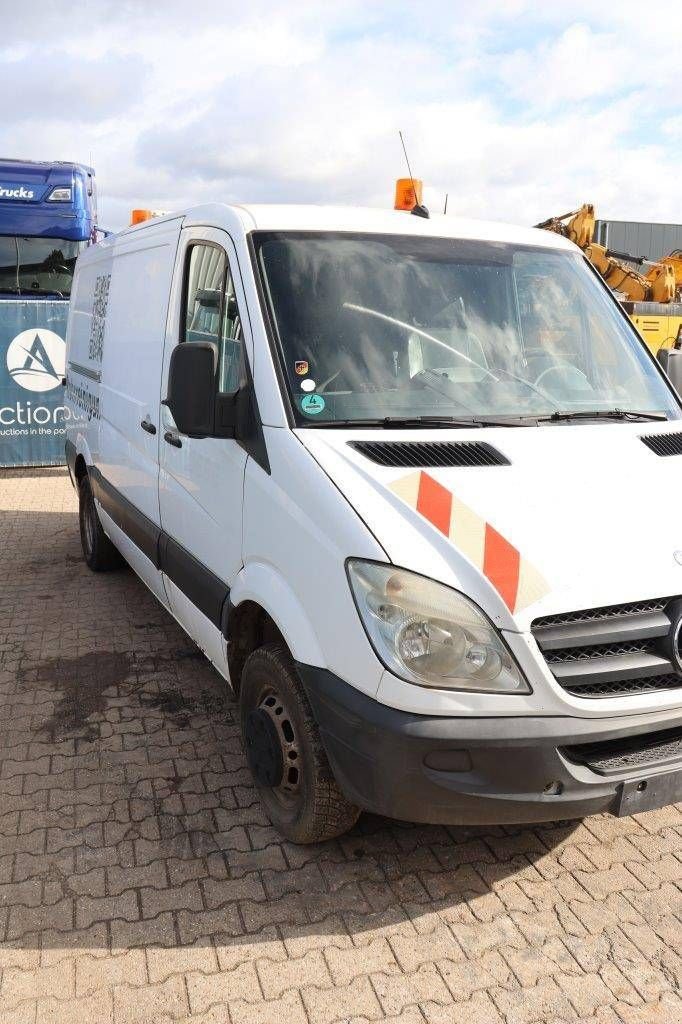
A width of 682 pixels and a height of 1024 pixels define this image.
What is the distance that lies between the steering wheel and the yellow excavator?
14.4 meters

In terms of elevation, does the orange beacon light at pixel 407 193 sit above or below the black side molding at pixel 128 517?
above

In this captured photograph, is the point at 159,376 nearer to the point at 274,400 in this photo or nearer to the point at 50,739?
the point at 274,400

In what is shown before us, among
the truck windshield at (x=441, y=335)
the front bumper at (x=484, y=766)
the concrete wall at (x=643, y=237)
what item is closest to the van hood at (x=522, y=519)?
the truck windshield at (x=441, y=335)

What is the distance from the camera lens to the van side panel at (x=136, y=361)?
4.59 meters

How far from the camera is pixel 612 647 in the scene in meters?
2.77

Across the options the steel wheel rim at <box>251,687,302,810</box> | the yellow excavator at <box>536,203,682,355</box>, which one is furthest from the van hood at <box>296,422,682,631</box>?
the yellow excavator at <box>536,203,682,355</box>

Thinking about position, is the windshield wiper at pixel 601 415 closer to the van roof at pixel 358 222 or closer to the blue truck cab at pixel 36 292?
the van roof at pixel 358 222

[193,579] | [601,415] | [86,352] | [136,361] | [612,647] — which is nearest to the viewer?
[612,647]

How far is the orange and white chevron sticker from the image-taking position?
2.64 m

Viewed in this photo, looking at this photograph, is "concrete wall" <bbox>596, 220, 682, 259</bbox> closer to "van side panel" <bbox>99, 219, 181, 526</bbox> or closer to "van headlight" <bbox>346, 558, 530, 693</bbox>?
"van side panel" <bbox>99, 219, 181, 526</bbox>

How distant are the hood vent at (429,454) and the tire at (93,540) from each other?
410 cm

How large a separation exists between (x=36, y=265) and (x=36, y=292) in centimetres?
36

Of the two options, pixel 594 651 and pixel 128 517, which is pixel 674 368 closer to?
pixel 594 651

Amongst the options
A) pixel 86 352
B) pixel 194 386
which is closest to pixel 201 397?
pixel 194 386
